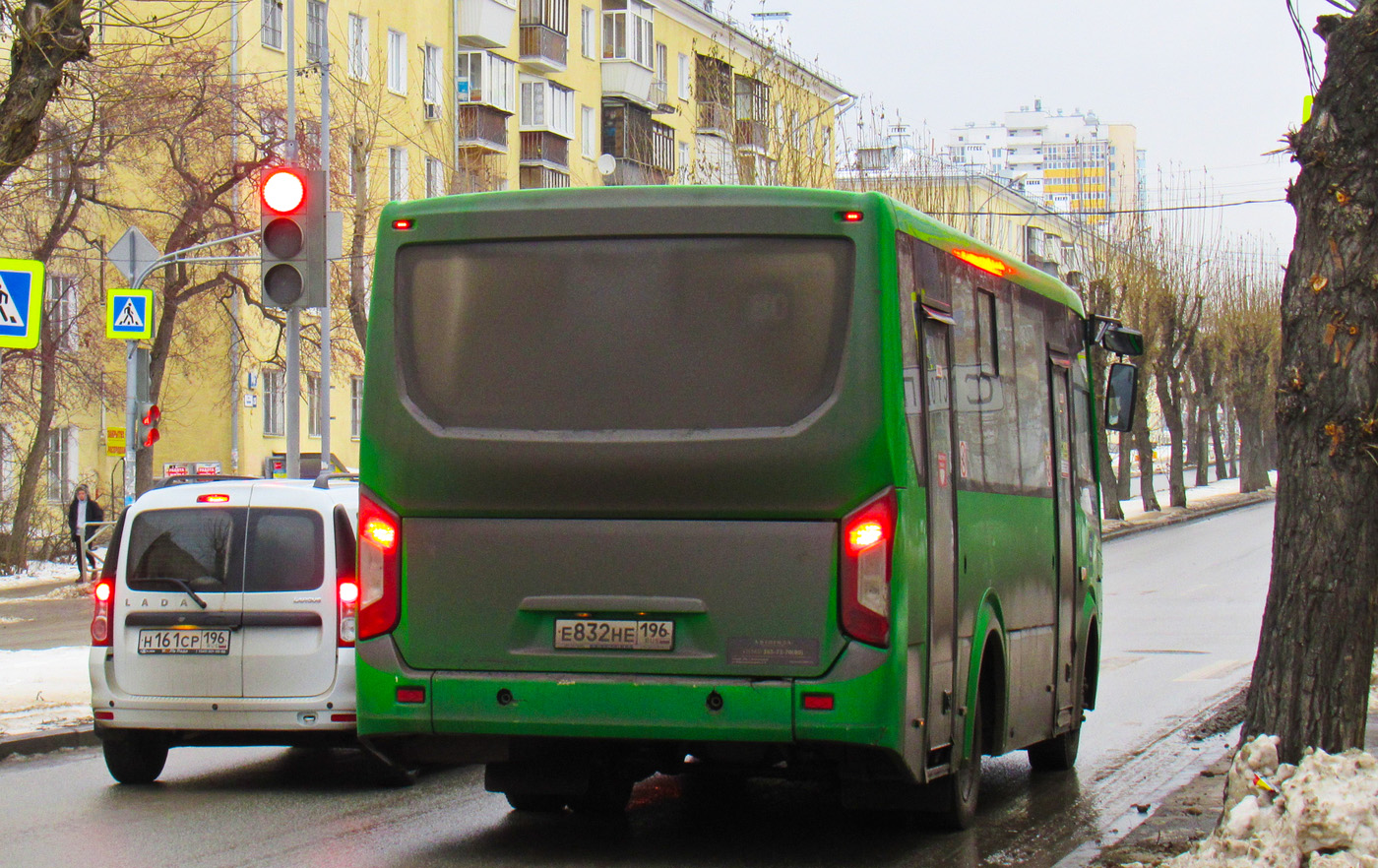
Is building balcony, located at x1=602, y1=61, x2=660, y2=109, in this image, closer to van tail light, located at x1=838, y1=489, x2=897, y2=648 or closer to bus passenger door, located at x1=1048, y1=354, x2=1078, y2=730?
bus passenger door, located at x1=1048, y1=354, x2=1078, y2=730

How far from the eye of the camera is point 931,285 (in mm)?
8180

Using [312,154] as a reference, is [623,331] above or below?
below

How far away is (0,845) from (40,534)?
119 ft

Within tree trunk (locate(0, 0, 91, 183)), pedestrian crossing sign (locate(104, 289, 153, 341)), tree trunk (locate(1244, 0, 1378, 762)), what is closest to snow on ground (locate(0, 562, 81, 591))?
pedestrian crossing sign (locate(104, 289, 153, 341))

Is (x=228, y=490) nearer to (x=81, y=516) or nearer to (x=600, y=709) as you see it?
(x=600, y=709)

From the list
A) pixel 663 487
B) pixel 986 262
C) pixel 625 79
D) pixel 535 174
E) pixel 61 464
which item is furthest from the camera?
pixel 625 79

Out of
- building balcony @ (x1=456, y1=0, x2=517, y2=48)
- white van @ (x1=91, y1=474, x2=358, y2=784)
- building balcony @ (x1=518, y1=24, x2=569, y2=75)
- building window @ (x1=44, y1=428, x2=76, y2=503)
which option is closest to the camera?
white van @ (x1=91, y1=474, x2=358, y2=784)

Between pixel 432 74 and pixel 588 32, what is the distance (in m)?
9.66

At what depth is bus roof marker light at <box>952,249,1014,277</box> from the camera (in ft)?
28.9

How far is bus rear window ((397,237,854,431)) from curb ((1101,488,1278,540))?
1217 inches

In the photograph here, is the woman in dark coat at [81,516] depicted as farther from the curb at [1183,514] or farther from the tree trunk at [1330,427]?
the tree trunk at [1330,427]

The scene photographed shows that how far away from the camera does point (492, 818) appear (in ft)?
30.5

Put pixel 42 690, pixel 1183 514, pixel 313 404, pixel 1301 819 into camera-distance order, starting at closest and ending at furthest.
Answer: pixel 1301 819
pixel 42 690
pixel 313 404
pixel 1183 514

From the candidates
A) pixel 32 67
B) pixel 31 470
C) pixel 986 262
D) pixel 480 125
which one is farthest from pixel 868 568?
pixel 480 125
